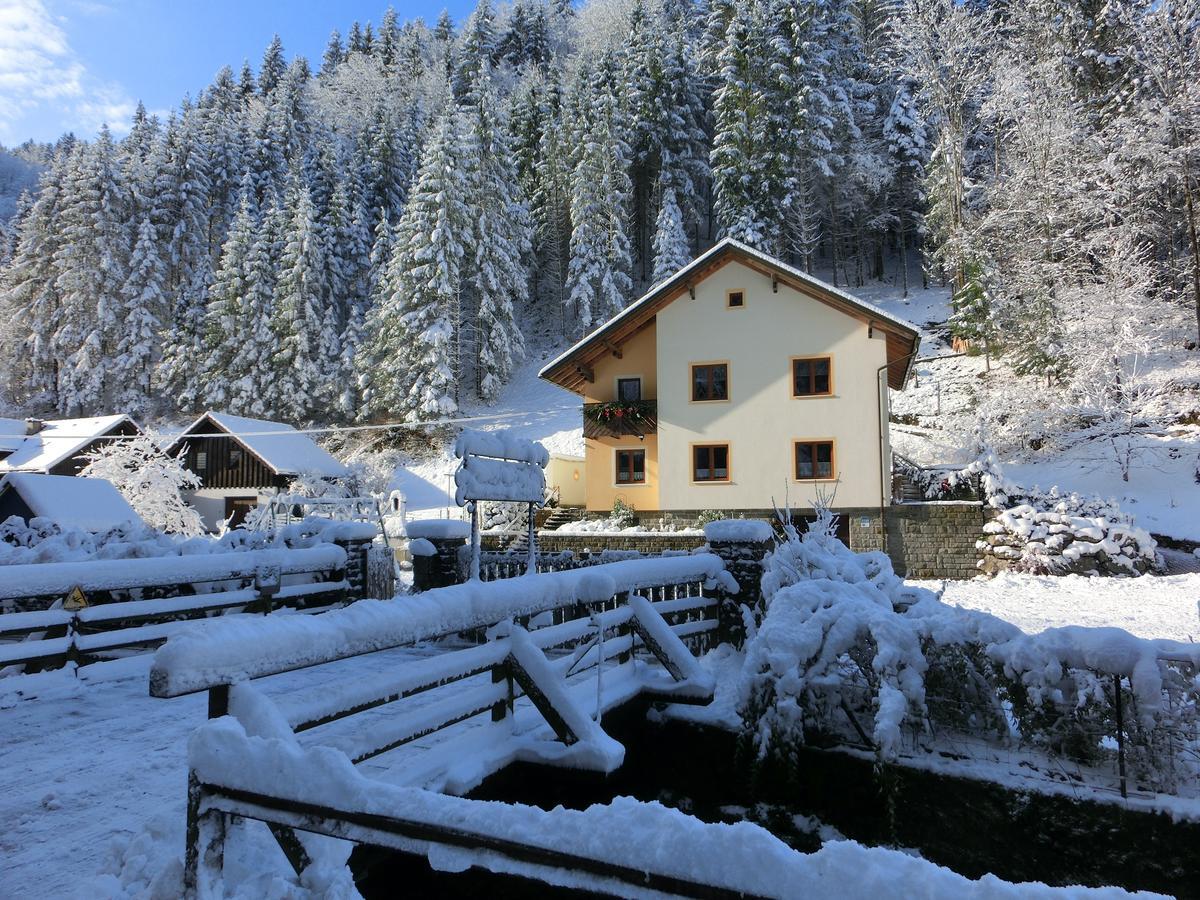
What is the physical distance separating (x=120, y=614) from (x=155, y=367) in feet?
155

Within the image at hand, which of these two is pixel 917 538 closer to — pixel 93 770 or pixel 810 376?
pixel 810 376

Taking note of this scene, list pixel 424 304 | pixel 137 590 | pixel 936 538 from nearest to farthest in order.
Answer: pixel 137 590, pixel 936 538, pixel 424 304

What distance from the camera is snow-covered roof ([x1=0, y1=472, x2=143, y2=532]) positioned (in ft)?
50.0

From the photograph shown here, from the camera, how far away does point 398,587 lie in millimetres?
14555

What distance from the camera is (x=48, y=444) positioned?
104 ft

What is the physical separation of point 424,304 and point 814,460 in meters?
25.3

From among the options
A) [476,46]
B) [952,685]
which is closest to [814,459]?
[952,685]

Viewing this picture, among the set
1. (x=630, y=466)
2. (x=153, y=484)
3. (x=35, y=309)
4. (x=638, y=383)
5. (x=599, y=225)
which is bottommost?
(x=153, y=484)

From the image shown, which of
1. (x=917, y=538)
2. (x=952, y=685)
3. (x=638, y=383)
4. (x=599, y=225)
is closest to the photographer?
(x=952, y=685)

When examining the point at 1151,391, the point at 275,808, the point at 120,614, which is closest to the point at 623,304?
the point at 1151,391

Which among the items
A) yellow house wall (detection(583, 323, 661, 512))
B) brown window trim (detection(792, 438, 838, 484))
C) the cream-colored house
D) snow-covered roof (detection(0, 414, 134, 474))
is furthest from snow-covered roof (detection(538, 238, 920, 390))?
snow-covered roof (detection(0, 414, 134, 474))

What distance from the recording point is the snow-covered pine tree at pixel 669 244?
41812mm

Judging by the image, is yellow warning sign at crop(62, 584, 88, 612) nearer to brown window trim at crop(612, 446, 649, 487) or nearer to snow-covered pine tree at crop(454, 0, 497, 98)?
brown window trim at crop(612, 446, 649, 487)

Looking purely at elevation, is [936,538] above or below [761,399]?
below
